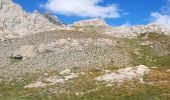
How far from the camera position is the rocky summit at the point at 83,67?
75.0 m

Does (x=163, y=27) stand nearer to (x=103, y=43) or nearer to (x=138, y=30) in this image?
(x=138, y=30)

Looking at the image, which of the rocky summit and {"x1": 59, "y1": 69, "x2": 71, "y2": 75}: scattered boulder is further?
{"x1": 59, "y1": 69, "x2": 71, "y2": 75}: scattered boulder

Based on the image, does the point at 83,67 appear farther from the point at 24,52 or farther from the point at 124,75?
the point at 24,52

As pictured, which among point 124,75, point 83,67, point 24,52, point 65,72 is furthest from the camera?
point 24,52

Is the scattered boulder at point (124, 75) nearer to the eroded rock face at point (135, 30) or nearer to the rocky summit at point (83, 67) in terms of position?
the rocky summit at point (83, 67)

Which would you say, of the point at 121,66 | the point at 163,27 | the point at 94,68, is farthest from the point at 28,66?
the point at 163,27

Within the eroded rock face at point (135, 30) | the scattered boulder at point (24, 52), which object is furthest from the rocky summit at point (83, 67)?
the eroded rock face at point (135, 30)

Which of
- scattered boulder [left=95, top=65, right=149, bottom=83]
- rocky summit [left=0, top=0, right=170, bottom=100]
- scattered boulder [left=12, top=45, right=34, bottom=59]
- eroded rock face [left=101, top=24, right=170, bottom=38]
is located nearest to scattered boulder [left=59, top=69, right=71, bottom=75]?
rocky summit [left=0, top=0, right=170, bottom=100]

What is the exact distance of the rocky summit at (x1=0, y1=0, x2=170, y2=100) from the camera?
7501 cm

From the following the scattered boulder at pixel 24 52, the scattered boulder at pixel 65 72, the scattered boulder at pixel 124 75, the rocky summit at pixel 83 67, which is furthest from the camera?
the scattered boulder at pixel 24 52

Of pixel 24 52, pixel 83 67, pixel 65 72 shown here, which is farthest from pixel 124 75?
pixel 24 52

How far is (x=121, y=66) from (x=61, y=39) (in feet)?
87.0

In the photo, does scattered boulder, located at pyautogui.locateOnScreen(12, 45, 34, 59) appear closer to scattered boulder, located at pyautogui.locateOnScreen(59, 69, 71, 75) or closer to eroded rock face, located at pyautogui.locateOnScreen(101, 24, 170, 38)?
scattered boulder, located at pyautogui.locateOnScreen(59, 69, 71, 75)

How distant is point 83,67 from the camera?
95.2 metres
